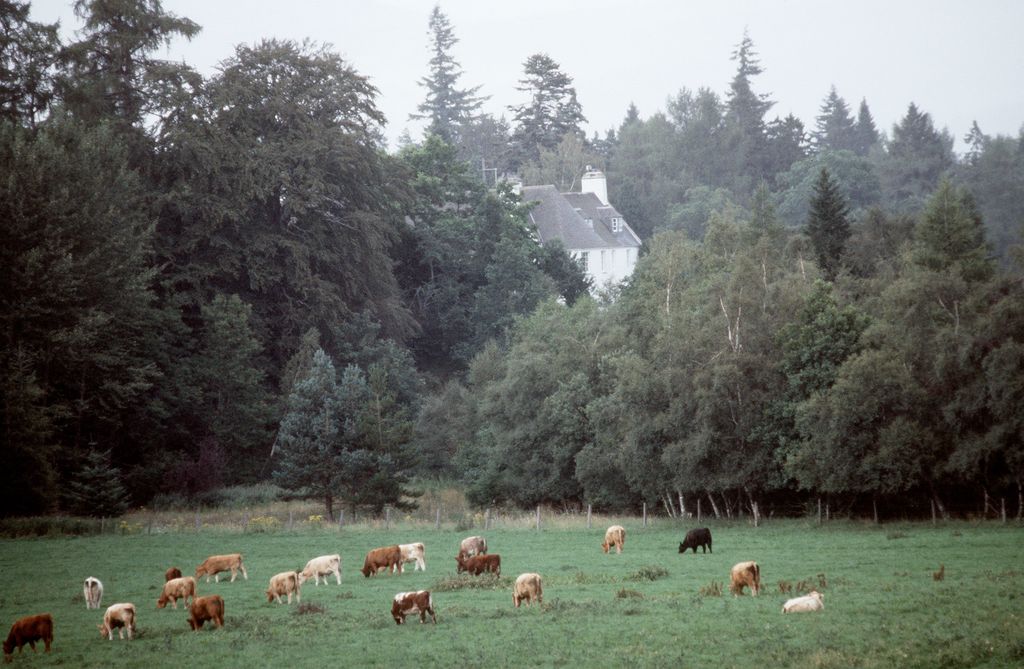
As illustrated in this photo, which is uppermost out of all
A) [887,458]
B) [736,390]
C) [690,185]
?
[690,185]

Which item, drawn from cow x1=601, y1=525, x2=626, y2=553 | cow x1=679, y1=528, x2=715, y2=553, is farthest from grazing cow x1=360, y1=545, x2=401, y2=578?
cow x1=679, y1=528, x2=715, y2=553

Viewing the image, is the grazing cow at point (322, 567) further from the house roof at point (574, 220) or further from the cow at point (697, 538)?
the house roof at point (574, 220)

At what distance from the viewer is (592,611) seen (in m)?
24.9

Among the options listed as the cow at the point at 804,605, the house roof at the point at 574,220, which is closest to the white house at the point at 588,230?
the house roof at the point at 574,220

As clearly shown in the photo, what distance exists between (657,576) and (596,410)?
91.4 feet

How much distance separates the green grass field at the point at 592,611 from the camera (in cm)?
2016

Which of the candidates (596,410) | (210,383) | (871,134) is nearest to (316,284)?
(210,383)

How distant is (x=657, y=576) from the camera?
31.1 metres

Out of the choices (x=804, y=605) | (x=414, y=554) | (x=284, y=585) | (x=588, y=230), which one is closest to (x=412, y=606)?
(x=284, y=585)

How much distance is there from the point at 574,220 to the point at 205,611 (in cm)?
8572

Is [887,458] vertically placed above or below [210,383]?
below

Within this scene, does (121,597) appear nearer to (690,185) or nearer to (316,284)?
(316,284)

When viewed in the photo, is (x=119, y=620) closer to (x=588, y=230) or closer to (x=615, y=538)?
(x=615, y=538)

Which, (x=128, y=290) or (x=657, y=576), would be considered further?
(x=128, y=290)
